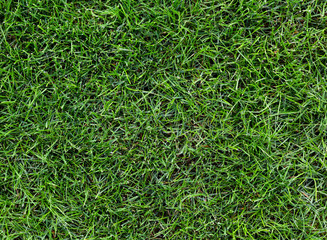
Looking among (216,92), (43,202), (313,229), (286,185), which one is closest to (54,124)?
(43,202)

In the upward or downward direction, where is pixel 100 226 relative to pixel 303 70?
downward

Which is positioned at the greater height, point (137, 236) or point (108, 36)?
point (108, 36)

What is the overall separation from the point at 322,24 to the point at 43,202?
2.27 m

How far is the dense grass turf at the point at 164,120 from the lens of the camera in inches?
82.7

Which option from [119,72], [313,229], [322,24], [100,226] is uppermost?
[322,24]

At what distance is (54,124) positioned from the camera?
2.14 metres

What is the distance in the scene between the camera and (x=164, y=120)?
6.96 ft

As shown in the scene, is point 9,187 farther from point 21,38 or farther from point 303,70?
point 303,70

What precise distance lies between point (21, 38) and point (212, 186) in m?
1.68

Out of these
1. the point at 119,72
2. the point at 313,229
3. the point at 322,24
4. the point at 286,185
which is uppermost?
the point at 322,24

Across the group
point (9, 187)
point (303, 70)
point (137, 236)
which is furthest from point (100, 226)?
point (303, 70)

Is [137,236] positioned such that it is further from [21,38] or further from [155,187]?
[21,38]

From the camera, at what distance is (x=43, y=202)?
6.98 feet

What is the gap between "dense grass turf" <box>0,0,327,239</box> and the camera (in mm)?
2100
